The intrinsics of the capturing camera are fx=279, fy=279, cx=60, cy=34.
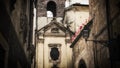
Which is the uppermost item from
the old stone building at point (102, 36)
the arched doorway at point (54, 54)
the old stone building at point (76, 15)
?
the old stone building at point (76, 15)

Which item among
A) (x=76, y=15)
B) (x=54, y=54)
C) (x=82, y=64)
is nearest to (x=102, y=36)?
(x=82, y=64)

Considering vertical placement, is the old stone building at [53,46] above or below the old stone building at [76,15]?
below

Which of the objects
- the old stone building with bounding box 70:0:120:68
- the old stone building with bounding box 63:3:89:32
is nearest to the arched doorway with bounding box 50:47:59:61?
the old stone building with bounding box 63:3:89:32

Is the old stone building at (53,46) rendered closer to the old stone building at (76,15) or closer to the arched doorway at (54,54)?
the arched doorway at (54,54)

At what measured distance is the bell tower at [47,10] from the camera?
1364 inches

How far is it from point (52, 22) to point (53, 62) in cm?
473

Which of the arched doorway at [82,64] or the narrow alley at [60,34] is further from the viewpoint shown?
the arched doorway at [82,64]

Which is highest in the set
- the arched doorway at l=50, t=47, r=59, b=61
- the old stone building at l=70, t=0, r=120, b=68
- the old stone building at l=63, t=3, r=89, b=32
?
the old stone building at l=63, t=3, r=89, b=32

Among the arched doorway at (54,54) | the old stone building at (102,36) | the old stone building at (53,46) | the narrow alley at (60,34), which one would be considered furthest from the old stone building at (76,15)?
the old stone building at (102,36)

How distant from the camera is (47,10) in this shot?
35750 millimetres

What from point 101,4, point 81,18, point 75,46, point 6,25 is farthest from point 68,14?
point 6,25

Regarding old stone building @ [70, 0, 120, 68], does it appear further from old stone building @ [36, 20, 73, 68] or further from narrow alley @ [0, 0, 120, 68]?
old stone building @ [36, 20, 73, 68]

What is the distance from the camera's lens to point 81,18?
31.5 m

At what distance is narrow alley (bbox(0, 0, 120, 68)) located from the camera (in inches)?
334
